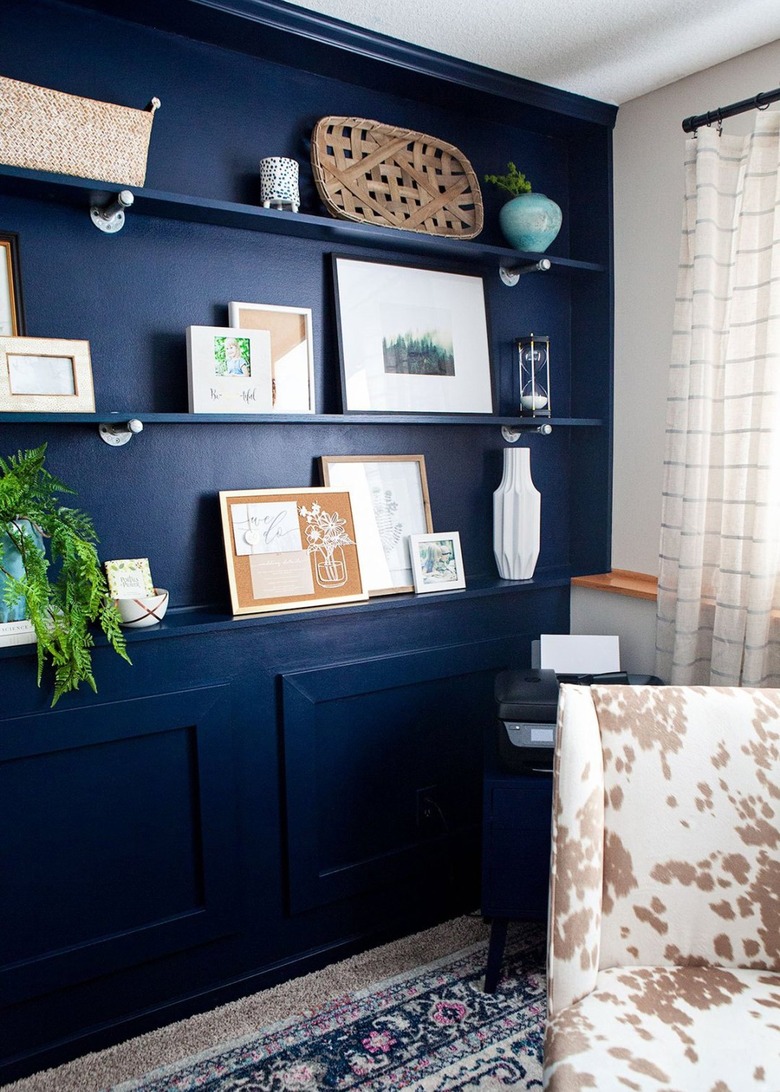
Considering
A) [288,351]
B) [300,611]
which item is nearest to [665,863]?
[300,611]

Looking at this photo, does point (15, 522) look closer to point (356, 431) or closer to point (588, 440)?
point (356, 431)

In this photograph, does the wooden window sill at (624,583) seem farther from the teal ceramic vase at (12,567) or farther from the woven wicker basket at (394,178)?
the teal ceramic vase at (12,567)

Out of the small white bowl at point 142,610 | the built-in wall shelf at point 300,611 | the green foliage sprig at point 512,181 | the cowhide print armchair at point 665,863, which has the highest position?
the green foliage sprig at point 512,181

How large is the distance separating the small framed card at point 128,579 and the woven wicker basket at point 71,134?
85 cm

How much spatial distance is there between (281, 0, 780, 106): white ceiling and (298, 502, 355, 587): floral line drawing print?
1.23 meters

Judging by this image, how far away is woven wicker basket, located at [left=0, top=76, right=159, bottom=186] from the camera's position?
1.64 meters

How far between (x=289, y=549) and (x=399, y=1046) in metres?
1.20

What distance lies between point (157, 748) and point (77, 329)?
100 cm

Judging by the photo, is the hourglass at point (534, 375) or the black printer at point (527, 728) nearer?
the black printer at point (527, 728)

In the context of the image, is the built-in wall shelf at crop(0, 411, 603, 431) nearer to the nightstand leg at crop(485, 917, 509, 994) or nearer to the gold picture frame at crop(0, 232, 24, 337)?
the gold picture frame at crop(0, 232, 24, 337)

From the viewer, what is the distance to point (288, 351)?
7.09 feet

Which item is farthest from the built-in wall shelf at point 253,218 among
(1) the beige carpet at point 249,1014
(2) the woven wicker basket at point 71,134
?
(1) the beige carpet at point 249,1014

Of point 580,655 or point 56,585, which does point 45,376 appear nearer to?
point 56,585

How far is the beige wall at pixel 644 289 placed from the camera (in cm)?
244
